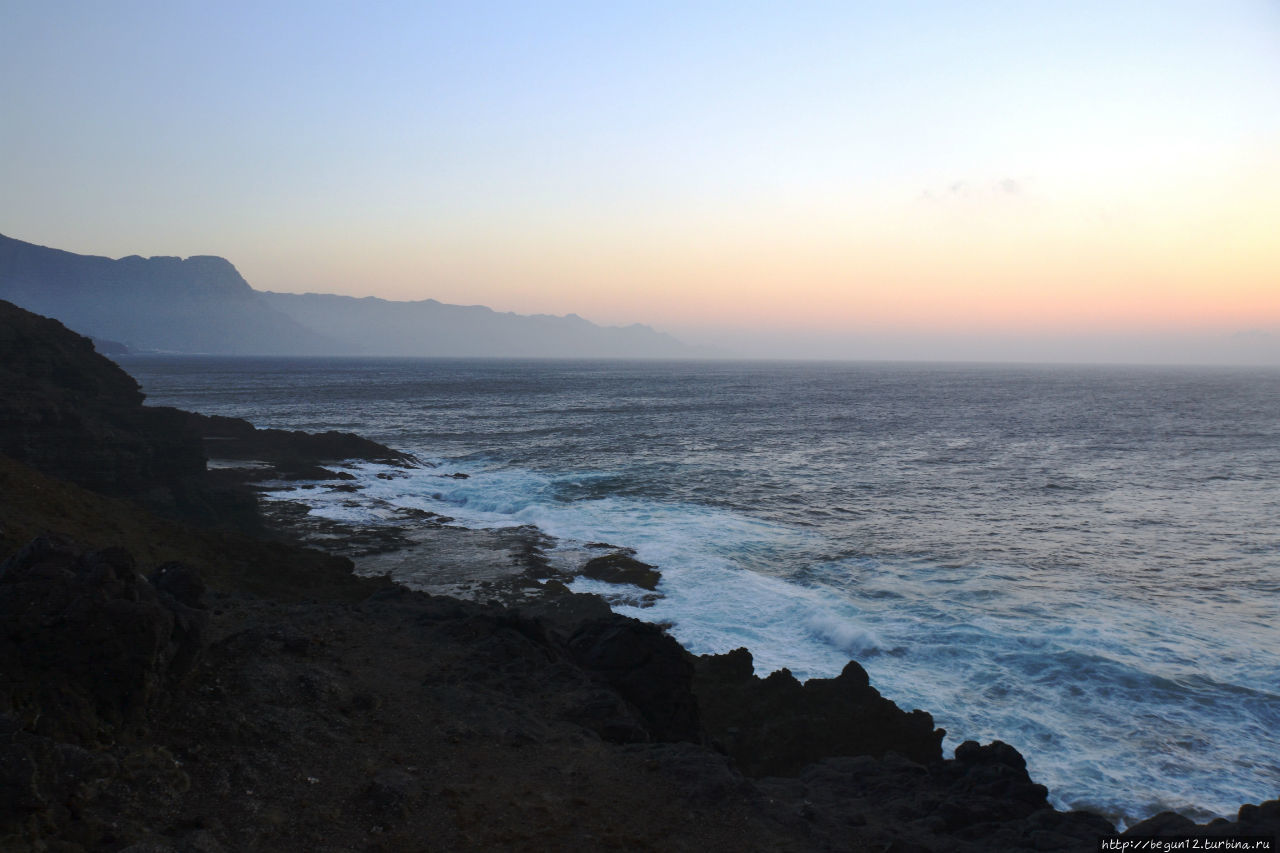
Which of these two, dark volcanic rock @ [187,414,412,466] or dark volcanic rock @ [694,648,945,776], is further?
dark volcanic rock @ [187,414,412,466]

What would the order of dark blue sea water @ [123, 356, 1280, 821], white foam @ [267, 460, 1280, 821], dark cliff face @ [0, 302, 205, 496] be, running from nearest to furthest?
white foam @ [267, 460, 1280, 821] < dark blue sea water @ [123, 356, 1280, 821] < dark cliff face @ [0, 302, 205, 496]

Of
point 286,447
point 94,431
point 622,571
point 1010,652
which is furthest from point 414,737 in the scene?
point 286,447

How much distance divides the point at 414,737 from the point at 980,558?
68.5 ft

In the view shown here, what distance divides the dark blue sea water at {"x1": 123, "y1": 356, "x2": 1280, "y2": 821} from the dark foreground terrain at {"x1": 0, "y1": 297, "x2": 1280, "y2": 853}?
352cm

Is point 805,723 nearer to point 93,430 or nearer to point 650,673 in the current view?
point 650,673

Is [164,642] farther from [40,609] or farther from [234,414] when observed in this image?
[234,414]

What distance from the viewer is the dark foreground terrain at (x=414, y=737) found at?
23.6 ft

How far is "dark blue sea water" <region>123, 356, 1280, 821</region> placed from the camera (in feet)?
45.3

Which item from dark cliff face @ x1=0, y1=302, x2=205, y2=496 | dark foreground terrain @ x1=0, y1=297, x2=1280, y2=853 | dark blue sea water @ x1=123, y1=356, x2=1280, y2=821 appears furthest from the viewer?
dark cliff face @ x1=0, y1=302, x2=205, y2=496

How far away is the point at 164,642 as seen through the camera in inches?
324

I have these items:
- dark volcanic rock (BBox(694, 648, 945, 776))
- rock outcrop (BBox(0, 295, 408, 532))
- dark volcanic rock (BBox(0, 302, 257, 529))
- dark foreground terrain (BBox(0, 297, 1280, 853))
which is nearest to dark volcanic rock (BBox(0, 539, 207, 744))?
dark foreground terrain (BBox(0, 297, 1280, 853))

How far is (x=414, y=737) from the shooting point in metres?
9.47

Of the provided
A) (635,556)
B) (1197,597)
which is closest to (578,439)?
(635,556)

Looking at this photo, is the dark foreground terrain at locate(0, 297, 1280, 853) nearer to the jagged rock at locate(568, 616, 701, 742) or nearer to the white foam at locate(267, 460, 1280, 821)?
the jagged rock at locate(568, 616, 701, 742)
